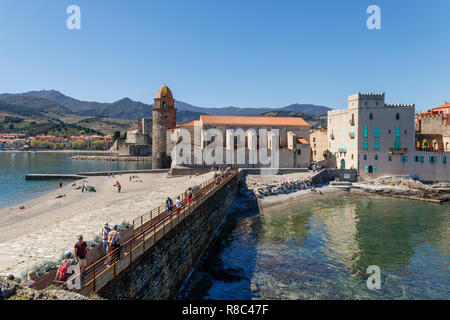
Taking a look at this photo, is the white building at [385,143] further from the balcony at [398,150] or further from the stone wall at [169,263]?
the stone wall at [169,263]

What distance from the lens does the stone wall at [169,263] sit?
984cm

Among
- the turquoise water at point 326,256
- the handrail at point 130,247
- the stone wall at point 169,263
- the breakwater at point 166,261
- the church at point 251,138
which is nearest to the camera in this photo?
the handrail at point 130,247

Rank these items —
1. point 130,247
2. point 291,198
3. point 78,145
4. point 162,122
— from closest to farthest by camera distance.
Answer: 1. point 130,247
2. point 291,198
3. point 162,122
4. point 78,145

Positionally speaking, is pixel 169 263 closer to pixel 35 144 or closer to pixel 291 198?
pixel 291 198

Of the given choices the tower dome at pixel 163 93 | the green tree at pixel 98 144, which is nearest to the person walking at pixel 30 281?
the tower dome at pixel 163 93

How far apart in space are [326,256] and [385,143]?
3309 centimetres

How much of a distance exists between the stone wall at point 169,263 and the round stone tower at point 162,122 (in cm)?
4200

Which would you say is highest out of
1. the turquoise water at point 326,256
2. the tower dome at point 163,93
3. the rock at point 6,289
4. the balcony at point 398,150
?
the tower dome at point 163,93

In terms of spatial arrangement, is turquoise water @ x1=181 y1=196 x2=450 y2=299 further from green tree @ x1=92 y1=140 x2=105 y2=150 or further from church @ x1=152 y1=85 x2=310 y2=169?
green tree @ x1=92 y1=140 x2=105 y2=150

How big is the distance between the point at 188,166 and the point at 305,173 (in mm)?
19234

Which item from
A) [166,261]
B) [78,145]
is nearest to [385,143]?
[166,261]

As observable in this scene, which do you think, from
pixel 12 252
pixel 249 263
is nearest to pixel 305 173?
pixel 249 263

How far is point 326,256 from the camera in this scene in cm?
1952
